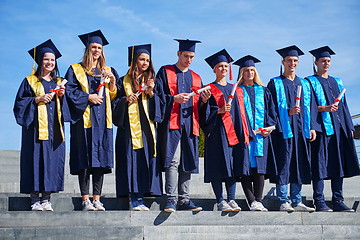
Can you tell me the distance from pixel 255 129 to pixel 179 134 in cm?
108

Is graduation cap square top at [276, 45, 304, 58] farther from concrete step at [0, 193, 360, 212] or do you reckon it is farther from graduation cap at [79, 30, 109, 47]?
graduation cap at [79, 30, 109, 47]

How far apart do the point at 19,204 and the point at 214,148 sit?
2.21 metres

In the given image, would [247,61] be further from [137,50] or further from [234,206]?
[234,206]

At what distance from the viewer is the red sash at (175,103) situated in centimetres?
633

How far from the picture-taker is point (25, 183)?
231 inches

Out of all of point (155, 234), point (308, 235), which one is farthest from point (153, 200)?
point (308, 235)

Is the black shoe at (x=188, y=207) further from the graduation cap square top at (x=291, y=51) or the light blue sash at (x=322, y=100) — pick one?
the graduation cap square top at (x=291, y=51)

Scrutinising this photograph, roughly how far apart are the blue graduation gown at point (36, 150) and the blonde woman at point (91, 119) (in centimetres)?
19

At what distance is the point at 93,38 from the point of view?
21.1 ft

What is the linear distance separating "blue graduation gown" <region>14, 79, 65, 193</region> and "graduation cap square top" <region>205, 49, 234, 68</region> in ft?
6.33

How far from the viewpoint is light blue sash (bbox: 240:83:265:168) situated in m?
6.70

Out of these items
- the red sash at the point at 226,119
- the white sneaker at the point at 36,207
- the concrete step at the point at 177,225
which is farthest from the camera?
the red sash at the point at 226,119

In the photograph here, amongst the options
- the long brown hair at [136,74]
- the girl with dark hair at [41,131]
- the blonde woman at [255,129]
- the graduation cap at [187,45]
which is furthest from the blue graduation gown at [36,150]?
the blonde woman at [255,129]

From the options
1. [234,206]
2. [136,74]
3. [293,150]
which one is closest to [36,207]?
[136,74]
